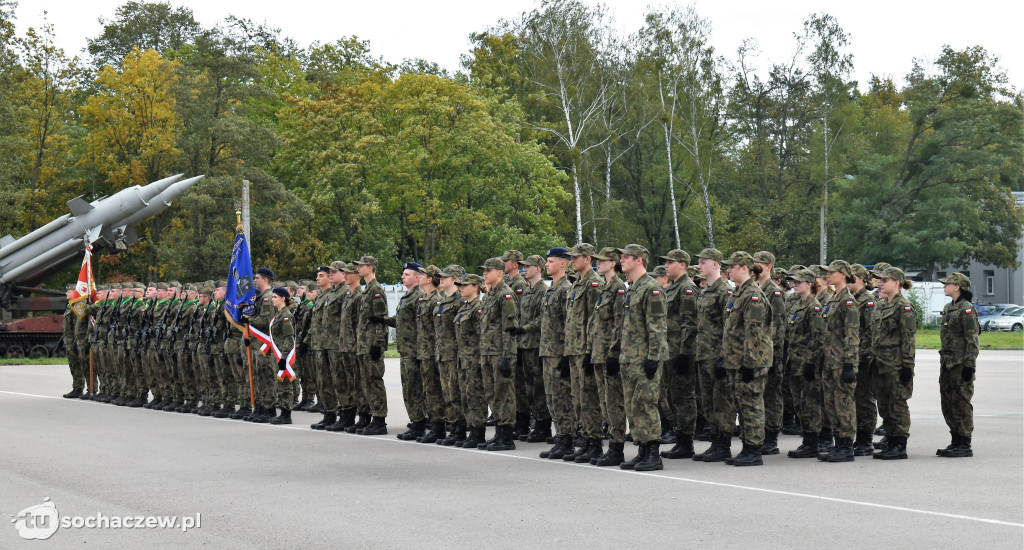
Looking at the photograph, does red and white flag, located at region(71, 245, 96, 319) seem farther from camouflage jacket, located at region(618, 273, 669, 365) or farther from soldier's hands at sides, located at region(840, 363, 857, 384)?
soldier's hands at sides, located at region(840, 363, 857, 384)

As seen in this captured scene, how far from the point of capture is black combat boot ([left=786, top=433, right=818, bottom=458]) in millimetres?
10273

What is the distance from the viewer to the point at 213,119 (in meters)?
41.8

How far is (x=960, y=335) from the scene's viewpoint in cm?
1040

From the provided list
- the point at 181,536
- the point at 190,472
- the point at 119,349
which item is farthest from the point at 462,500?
the point at 119,349

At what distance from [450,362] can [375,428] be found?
161 cm

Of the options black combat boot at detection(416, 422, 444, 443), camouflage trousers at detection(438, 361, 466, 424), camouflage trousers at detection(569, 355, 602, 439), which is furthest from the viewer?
black combat boot at detection(416, 422, 444, 443)

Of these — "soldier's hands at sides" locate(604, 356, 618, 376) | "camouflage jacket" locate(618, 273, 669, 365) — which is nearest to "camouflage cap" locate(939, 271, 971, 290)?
"camouflage jacket" locate(618, 273, 669, 365)

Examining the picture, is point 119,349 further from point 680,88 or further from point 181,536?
point 680,88

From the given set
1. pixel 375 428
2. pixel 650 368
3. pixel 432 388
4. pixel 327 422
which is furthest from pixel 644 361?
pixel 327 422

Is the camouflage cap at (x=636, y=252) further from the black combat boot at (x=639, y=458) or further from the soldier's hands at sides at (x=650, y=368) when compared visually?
the black combat boot at (x=639, y=458)

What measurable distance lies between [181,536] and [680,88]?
44.5 metres

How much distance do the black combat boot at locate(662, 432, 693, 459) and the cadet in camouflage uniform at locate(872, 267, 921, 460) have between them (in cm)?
176

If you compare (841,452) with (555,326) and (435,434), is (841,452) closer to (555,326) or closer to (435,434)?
(555,326)

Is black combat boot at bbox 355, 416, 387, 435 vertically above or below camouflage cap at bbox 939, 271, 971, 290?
below
